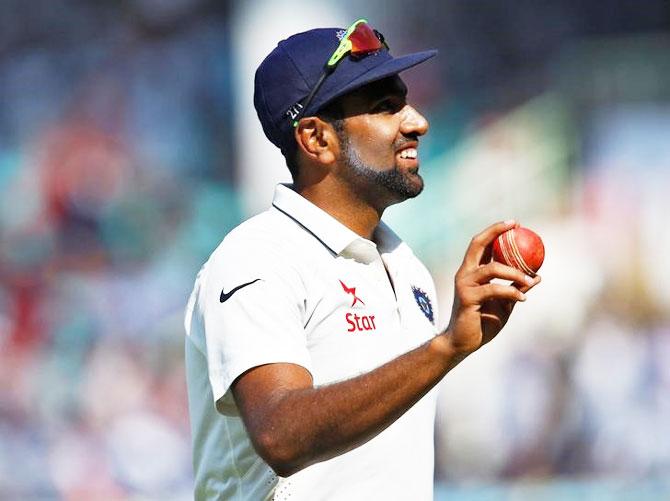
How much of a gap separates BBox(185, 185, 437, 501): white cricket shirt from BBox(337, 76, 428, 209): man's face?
5.9 inches

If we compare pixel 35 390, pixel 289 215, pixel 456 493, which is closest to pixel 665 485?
pixel 456 493

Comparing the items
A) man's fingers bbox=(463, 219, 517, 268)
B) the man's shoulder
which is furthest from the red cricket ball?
the man's shoulder

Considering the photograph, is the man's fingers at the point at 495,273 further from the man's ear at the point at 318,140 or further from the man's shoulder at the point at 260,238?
the man's ear at the point at 318,140

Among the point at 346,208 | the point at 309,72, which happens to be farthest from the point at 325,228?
the point at 309,72

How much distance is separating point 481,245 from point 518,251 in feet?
0.28

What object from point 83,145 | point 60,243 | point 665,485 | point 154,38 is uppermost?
point 154,38

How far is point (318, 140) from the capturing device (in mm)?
3525

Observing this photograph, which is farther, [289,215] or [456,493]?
[456,493]

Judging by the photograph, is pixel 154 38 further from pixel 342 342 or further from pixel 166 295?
pixel 342 342

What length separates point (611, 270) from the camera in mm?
8500

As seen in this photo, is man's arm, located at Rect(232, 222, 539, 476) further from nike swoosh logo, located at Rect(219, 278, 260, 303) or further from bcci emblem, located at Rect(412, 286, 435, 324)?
bcci emblem, located at Rect(412, 286, 435, 324)

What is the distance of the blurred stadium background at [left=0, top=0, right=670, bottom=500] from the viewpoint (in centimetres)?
841

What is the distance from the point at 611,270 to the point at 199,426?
556 cm

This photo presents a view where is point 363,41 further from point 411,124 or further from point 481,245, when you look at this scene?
point 481,245
